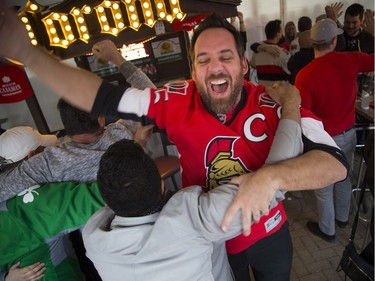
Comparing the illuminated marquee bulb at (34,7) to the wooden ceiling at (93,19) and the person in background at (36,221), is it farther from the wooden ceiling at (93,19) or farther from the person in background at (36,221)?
the person in background at (36,221)

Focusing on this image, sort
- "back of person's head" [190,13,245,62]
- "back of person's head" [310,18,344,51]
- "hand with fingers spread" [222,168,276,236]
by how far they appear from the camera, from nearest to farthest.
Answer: "hand with fingers spread" [222,168,276,236]
"back of person's head" [190,13,245,62]
"back of person's head" [310,18,344,51]

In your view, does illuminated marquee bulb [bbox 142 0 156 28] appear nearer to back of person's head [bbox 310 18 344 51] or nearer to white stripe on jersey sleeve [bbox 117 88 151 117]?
back of person's head [bbox 310 18 344 51]

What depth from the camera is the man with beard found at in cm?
122

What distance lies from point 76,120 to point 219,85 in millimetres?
911

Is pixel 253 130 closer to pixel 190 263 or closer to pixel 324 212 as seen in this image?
pixel 190 263

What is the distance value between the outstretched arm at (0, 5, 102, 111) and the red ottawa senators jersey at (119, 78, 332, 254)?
31cm

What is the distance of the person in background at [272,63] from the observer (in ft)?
14.0

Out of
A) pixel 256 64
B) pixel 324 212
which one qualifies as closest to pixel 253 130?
pixel 324 212

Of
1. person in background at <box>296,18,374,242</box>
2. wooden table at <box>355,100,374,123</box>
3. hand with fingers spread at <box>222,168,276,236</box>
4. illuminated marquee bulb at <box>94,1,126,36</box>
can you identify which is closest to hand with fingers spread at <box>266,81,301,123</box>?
hand with fingers spread at <box>222,168,276,236</box>

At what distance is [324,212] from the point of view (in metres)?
2.86

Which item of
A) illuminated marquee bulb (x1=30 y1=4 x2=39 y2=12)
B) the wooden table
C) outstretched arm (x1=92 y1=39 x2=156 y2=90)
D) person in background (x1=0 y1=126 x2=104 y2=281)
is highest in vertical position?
illuminated marquee bulb (x1=30 y1=4 x2=39 y2=12)

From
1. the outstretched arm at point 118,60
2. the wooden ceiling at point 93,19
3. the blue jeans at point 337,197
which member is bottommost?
the blue jeans at point 337,197

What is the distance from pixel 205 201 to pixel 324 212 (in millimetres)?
2319

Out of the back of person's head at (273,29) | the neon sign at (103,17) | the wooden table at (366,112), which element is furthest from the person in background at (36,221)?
the back of person's head at (273,29)
